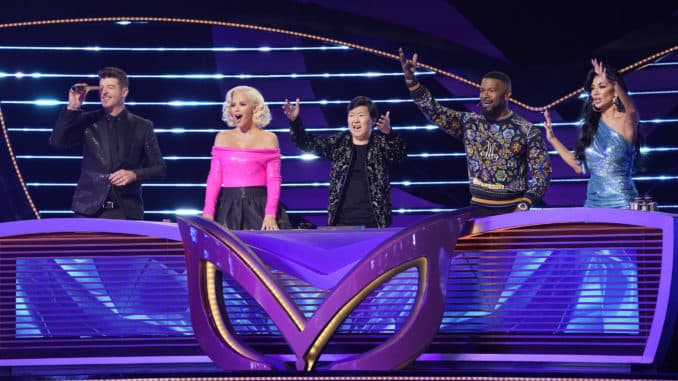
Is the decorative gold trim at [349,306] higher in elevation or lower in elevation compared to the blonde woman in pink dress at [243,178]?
lower

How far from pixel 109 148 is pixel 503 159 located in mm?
2025

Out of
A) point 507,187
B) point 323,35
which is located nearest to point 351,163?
point 507,187

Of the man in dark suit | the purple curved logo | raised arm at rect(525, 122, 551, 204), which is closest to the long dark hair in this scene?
raised arm at rect(525, 122, 551, 204)

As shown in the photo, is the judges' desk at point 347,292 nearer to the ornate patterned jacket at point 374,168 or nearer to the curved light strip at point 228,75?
the ornate patterned jacket at point 374,168

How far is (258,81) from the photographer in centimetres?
590

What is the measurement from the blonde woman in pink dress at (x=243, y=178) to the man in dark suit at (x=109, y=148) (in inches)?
13.8

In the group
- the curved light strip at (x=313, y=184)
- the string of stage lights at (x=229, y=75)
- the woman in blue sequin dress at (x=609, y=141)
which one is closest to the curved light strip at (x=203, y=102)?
the string of stage lights at (x=229, y=75)

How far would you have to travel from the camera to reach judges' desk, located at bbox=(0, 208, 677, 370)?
3.47 m

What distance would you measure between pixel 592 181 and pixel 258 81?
240cm

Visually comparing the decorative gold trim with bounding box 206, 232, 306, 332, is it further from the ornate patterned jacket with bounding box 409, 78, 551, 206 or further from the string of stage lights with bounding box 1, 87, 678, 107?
the string of stage lights with bounding box 1, 87, 678, 107

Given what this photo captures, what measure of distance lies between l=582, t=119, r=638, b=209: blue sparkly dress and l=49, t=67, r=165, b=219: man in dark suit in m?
2.19

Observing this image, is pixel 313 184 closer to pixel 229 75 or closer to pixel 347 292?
pixel 229 75

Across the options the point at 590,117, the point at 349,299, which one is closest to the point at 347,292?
the point at 349,299

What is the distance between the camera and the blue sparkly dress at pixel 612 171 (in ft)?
14.0
